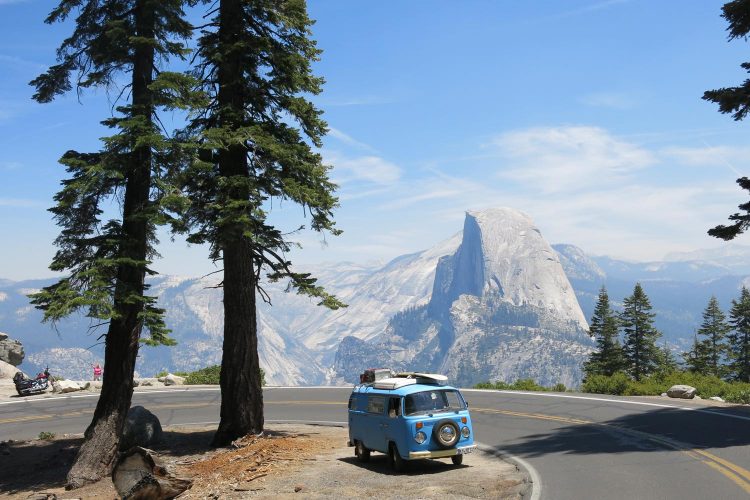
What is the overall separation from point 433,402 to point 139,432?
9933 mm

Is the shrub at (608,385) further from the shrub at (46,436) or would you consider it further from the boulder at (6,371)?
the boulder at (6,371)

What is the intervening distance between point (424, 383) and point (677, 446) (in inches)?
250

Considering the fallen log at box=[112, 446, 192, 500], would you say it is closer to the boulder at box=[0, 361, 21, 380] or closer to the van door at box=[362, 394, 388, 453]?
the van door at box=[362, 394, 388, 453]

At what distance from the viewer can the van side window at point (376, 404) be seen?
14967mm

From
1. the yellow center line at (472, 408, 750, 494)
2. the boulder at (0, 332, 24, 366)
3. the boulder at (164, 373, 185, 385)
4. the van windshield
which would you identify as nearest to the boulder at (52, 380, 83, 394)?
the boulder at (164, 373, 185, 385)

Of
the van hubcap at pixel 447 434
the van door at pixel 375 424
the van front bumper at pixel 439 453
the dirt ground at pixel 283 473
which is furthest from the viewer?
the van door at pixel 375 424

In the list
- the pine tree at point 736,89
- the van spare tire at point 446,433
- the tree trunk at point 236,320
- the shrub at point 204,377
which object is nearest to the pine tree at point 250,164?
the tree trunk at point 236,320

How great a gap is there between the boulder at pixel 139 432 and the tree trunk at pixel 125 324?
2493 mm

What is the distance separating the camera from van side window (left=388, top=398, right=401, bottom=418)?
47.1ft

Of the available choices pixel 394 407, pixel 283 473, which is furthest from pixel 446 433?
pixel 283 473

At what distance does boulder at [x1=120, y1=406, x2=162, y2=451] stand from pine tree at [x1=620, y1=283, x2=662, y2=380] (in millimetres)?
62019

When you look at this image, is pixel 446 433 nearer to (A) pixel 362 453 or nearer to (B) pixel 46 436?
(A) pixel 362 453

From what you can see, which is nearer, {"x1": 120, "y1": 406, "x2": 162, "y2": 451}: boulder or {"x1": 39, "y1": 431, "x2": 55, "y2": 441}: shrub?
{"x1": 120, "y1": 406, "x2": 162, "y2": 451}: boulder

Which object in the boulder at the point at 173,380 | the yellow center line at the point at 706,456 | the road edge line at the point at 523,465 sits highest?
the yellow center line at the point at 706,456
